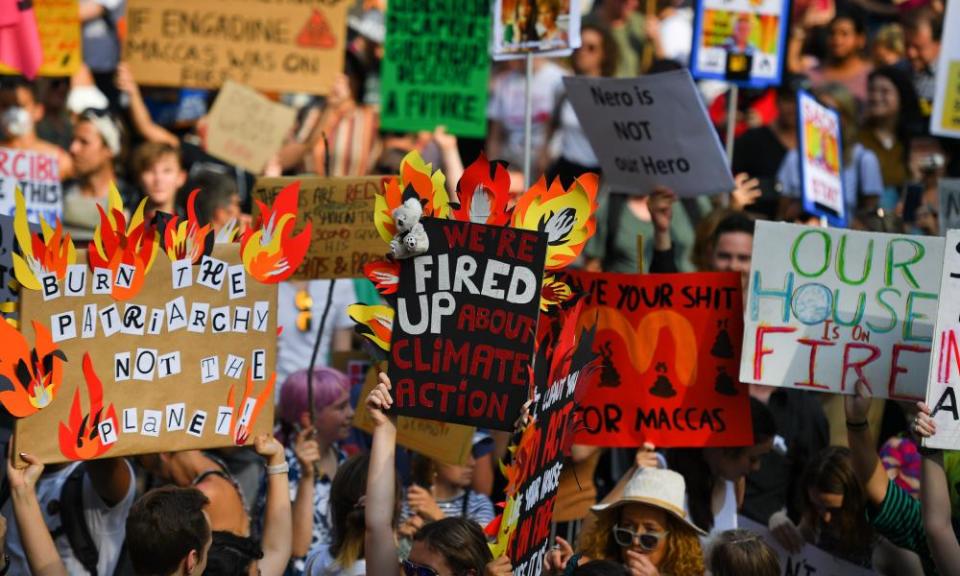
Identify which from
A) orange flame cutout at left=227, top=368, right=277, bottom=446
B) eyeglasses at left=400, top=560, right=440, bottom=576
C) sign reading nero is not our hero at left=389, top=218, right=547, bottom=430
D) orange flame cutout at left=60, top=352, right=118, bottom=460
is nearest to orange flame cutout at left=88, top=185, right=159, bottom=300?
orange flame cutout at left=60, top=352, right=118, bottom=460

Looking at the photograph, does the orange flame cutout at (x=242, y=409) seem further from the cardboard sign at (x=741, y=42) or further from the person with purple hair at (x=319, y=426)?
the cardboard sign at (x=741, y=42)

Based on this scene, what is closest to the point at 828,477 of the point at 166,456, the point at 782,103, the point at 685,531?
the point at 685,531

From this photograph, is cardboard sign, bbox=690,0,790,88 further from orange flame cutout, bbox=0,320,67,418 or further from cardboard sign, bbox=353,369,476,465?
orange flame cutout, bbox=0,320,67,418

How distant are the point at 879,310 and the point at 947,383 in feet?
2.42

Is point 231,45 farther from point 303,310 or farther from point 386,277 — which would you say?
point 386,277

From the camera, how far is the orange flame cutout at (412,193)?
17.7 ft

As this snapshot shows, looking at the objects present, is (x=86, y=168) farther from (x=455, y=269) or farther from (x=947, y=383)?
(x=947, y=383)

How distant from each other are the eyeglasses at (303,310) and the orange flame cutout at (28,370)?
3811 millimetres

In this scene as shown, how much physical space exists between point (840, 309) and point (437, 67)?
421 cm

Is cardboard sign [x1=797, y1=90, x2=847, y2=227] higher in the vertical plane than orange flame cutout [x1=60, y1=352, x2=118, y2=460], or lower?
higher

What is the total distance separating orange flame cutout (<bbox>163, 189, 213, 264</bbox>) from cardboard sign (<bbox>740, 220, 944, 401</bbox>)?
84.1 inches

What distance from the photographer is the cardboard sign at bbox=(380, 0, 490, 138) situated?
10078 mm

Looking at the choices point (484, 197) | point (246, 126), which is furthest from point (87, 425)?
point (246, 126)

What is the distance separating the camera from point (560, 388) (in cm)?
540
